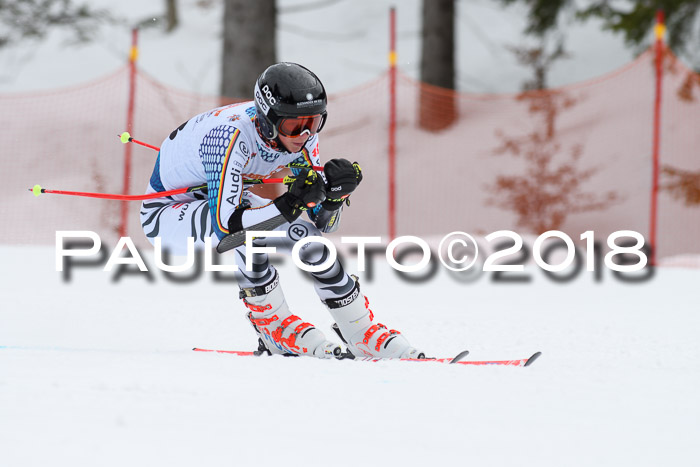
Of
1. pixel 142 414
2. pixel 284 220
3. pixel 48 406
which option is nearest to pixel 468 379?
pixel 284 220

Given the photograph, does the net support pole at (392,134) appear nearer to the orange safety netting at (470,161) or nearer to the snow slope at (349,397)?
the orange safety netting at (470,161)

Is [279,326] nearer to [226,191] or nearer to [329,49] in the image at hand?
[226,191]

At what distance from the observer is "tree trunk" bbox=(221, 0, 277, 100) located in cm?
1096

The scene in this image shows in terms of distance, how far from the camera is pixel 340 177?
3.63 m

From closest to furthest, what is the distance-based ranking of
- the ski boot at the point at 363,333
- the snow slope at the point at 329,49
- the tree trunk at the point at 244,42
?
the ski boot at the point at 363,333 < the tree trunk at the point at 244,42 < the snow slope at the point at 329,49

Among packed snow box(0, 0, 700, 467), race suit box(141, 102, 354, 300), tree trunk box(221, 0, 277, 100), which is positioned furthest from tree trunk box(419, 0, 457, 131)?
race suit box(141, 102, 354, 300)

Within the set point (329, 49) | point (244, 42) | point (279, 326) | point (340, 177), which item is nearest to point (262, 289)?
point (279, 326)

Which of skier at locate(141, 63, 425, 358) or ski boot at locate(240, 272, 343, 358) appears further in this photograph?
ski boot at locate(240, 272, 343, 358)

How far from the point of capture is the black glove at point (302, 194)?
360 cm

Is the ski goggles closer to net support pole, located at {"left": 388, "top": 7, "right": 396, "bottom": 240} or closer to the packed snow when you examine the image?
the packed snow

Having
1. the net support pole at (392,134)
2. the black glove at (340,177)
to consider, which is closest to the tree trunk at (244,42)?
the net support pole at (392,134)

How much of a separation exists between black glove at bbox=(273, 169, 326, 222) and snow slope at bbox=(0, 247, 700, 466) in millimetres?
644

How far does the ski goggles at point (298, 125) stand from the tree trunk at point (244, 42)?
7.26 metres

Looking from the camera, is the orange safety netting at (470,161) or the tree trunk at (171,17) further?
the tree trunk at (171,17)
